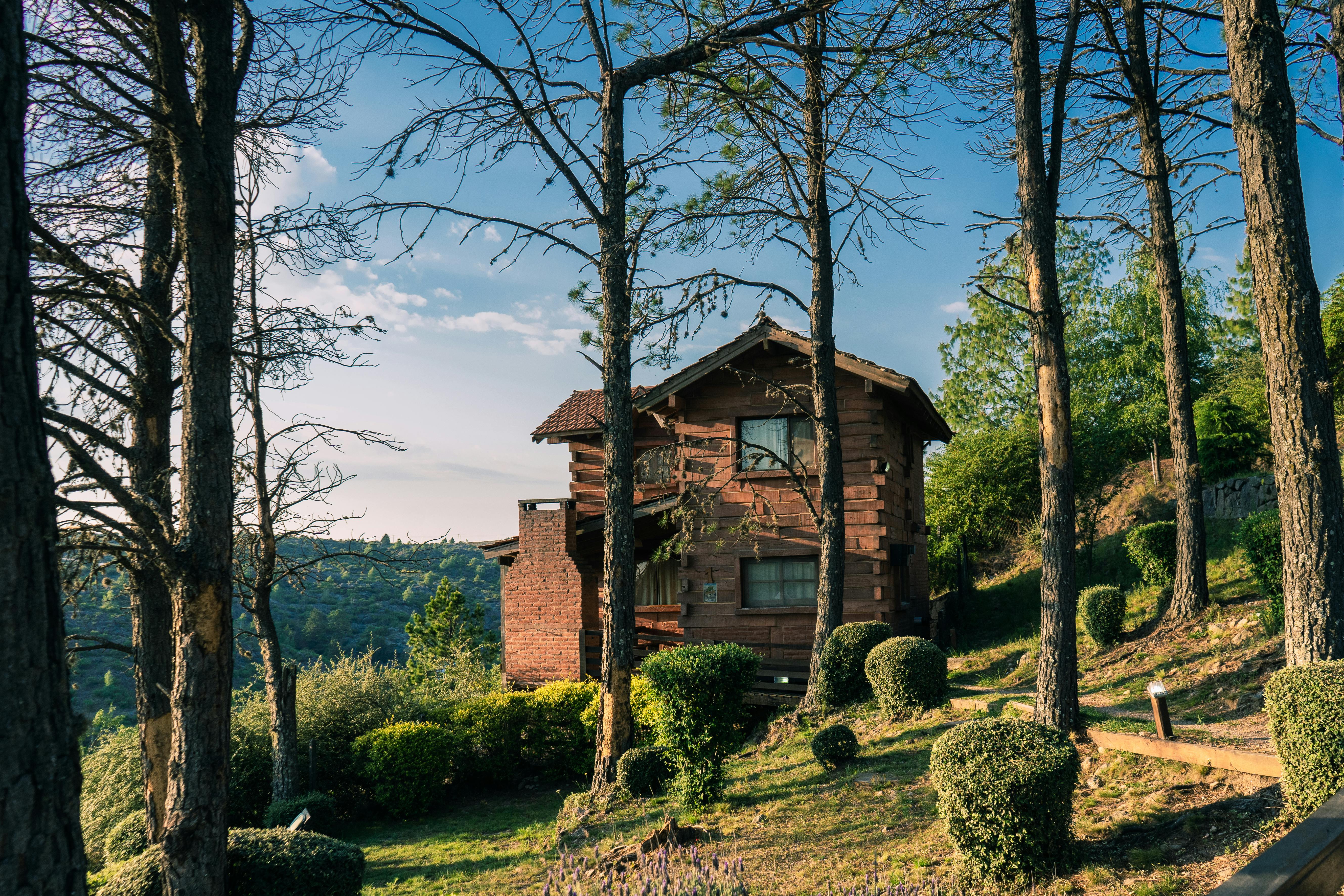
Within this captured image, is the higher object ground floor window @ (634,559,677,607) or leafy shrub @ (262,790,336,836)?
ground floor window @ (634,559,677,607)

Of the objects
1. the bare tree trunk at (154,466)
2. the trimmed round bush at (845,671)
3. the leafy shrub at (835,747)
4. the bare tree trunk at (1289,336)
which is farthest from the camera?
the trimmed round bush at (845,671)

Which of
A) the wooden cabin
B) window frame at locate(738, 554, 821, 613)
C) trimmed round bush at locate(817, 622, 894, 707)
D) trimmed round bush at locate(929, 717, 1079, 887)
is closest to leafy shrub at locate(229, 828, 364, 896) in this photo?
trimmed round bush at locate(929, 717, 1079, 887)

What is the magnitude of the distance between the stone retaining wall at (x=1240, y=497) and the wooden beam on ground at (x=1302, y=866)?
70.6 ft

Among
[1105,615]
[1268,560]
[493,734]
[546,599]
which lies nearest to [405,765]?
[493,734]

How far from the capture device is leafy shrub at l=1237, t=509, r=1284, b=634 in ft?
37.5

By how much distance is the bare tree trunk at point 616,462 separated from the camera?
1068 centimetres

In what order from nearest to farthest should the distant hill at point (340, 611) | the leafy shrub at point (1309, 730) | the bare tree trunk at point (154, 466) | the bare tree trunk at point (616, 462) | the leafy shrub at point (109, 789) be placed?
the leafy shrub at point (1309, 730) < the bare tree trunk at point (154, 466) < the bare tree trunk at point (616, 462) < the leafy shrub at point (109, 789) < the distant hill at point (340, 611)

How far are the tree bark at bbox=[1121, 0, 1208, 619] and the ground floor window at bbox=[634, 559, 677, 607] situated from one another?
10952mm

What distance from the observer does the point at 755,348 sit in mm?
18141

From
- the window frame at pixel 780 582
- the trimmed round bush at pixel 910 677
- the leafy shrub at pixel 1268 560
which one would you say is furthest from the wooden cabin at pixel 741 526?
the leafy shrub at pixel 1268 560

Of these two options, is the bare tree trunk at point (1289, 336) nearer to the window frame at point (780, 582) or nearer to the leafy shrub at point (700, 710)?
the leafy shrub at point (700, 710)

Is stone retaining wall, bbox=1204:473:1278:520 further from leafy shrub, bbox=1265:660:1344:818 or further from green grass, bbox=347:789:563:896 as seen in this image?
green grass, bbox=347:789:563:896

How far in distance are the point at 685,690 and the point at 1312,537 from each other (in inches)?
251

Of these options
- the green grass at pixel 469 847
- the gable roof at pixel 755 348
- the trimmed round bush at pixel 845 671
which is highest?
the gable roof at pixel 755 348
